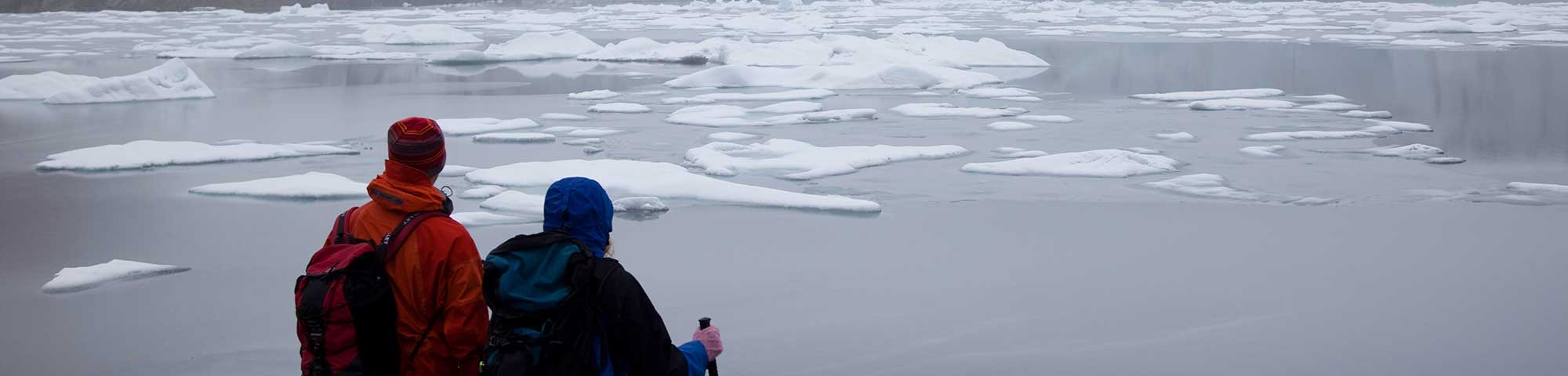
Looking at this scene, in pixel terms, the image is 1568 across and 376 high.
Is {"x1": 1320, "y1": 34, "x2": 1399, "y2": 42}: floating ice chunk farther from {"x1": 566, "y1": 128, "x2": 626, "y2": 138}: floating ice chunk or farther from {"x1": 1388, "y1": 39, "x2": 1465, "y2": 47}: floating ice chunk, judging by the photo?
{"x1": 566, "y1": 128, "x2": 626, "y2": 138}: floating ice chunk

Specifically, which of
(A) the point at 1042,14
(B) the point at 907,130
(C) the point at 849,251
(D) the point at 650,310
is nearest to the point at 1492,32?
(A) the point at 1042,14

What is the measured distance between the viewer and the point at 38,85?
1402 cm

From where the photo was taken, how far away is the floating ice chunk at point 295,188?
703 cm

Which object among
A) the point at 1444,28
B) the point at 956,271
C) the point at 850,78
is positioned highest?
→ the point at 1444,28

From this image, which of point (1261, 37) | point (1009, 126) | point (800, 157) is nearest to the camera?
point (800, 157)

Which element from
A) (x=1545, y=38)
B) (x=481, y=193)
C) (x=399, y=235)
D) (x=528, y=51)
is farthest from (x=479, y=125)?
(x=1545, y=38)

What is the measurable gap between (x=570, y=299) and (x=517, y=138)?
7709mm

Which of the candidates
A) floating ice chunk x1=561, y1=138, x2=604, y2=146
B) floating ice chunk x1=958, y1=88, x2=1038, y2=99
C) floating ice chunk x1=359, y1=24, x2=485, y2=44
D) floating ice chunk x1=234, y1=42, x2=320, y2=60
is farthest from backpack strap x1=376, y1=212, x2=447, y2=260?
floating ice chunk x1=359, y1=24, x2=485, y2=44

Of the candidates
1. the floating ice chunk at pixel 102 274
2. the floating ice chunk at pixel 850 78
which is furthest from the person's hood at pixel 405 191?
the floating ice chunk at pixel 850 78

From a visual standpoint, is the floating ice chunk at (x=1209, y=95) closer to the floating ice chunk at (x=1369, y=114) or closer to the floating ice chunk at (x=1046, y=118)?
the floating ice chunk at (x=1369, y=114)

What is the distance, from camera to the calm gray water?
4094 millimetres

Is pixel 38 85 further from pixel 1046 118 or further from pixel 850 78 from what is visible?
pixel 1046 118

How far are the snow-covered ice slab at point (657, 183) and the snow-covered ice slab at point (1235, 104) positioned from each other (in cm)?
590

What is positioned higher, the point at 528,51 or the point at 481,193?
the point at 528,51
